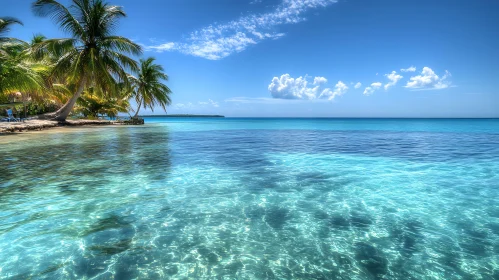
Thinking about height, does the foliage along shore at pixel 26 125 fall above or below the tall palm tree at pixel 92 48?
below

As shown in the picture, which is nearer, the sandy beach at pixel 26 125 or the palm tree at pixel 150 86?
the sandy beach at pixel 26 125

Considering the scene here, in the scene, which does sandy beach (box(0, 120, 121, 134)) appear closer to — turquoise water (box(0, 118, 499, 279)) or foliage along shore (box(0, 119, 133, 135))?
foliage along shore (box(0, 119, 133, 135))

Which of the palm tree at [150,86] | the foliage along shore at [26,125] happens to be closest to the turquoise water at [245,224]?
the foliage along shore at [26,125]

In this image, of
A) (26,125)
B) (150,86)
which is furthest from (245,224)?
(150,86)

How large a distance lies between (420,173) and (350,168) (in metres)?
2.12

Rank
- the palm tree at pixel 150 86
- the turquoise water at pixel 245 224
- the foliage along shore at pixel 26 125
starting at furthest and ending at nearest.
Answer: the palm tree at pixel 150 86
the foliage along shore at pixel 26 125
the turquoise water at pixel 245 224

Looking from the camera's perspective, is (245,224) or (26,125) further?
(26,125)

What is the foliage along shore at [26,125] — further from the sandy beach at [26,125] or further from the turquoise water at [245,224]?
the turquoise water at [245,224]

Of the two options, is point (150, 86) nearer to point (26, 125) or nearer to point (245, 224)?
point (26, 125)

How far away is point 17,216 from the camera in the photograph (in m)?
4.62

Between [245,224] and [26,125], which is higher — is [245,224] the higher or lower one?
the lower one

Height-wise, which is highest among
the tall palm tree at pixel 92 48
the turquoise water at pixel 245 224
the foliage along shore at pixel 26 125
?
the tall palm tree at pixel 92 48

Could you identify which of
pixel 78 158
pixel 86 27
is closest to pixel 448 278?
pixel 78 158

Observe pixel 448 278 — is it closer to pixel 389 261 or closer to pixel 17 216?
pixel 389 261
